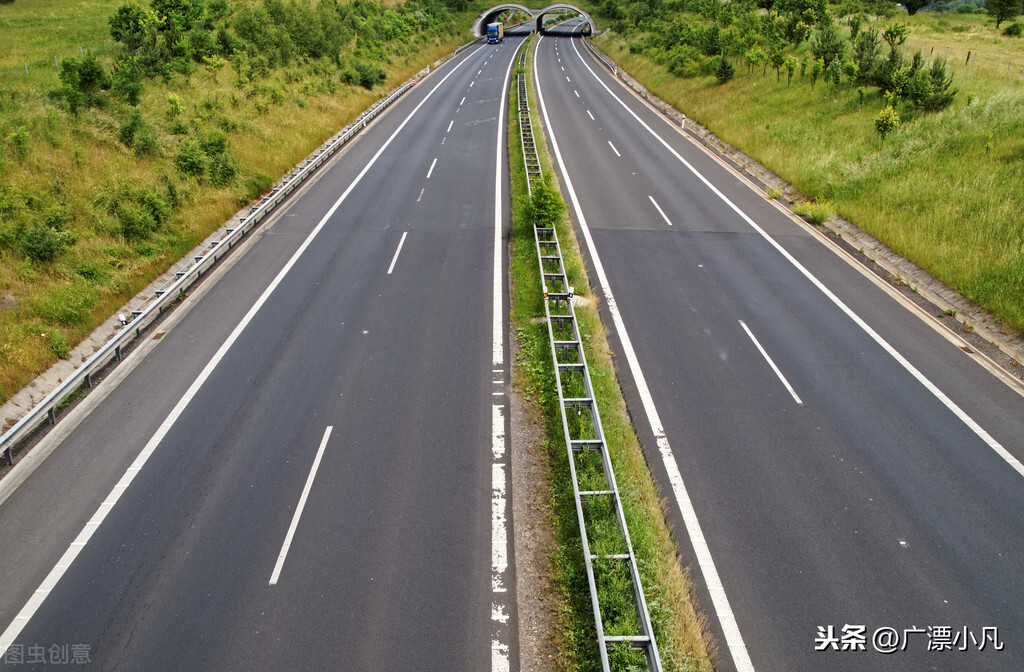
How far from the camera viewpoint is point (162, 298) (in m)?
16.8

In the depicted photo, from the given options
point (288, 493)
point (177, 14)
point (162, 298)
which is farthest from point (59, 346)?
point (177, 14)

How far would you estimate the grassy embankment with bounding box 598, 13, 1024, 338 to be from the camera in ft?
60.5

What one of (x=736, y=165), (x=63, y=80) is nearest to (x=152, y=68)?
(x=63, y=80)

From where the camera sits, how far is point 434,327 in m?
15.9

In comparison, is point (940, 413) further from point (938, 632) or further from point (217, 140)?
point (217, 140)

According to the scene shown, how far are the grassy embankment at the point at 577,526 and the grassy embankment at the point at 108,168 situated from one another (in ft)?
37.4

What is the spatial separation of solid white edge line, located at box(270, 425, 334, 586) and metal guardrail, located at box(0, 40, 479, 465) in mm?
5656

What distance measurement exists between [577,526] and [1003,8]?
228 feet

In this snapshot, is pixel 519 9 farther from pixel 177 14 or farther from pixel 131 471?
pixel 131 471

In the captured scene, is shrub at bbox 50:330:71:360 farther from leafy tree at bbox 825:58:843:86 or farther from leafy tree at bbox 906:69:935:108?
leafy tree at bbox 825:58:843:86

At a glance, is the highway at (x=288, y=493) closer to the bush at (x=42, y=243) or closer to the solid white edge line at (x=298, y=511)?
the solid white edge line at (x=298, y=511)

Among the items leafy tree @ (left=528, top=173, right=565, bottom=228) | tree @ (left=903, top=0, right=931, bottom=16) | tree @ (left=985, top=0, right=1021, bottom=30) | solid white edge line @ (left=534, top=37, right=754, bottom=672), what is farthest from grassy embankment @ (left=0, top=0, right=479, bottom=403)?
tree @ (left=903, top=0, right=931, bottom=16)

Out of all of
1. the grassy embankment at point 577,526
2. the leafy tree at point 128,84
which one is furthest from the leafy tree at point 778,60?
the leafy tree at point 128,84

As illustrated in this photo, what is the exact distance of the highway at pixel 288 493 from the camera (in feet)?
27.2
